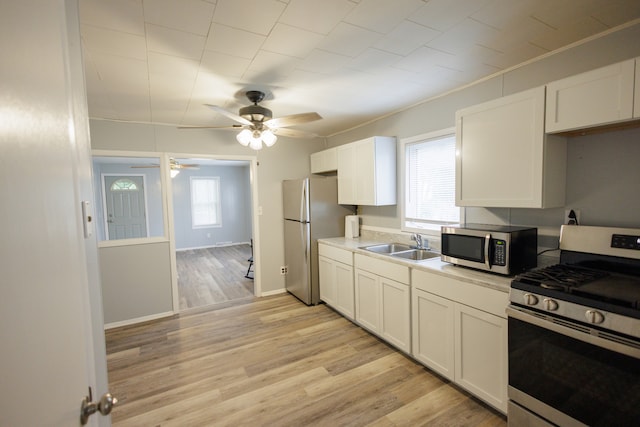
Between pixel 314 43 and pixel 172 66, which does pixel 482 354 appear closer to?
pixel 314 43

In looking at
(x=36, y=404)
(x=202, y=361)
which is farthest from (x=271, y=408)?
(x=36, y=404)

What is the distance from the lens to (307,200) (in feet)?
12.4

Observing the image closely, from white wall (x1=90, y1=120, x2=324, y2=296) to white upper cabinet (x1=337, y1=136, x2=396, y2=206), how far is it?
1.08 m

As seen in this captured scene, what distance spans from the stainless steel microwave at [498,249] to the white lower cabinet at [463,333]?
0.62 feet

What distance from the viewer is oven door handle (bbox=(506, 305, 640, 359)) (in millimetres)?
1214

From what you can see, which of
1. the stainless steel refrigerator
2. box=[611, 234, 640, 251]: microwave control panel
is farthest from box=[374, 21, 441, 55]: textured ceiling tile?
the stainless steel refrigerator

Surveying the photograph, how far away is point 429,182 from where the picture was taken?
307 centimetres

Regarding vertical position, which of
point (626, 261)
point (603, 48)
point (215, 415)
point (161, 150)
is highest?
point (603, 48)

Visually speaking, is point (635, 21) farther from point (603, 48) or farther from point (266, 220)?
point (266, 220)

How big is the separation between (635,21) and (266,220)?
3864mm

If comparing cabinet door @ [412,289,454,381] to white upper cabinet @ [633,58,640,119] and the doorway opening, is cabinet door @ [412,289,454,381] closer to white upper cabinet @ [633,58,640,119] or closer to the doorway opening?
white upper cabinet @ [633,58,640,119]

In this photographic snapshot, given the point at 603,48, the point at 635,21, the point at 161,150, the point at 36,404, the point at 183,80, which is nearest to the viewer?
the point at 36,404

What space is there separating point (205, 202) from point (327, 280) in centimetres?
574

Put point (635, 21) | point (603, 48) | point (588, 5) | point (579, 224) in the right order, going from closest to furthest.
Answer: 1. point (588, 5)
2. point (635, 21)
3. point (603, 48)
4. point (579, 224)
